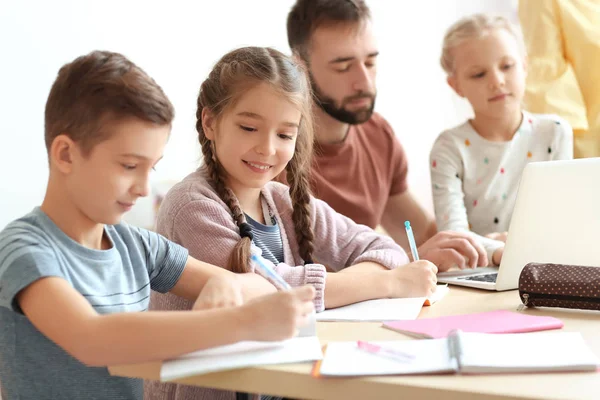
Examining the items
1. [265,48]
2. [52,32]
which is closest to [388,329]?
[265,48]

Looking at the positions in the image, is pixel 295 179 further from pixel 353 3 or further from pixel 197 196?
pixel 353 3

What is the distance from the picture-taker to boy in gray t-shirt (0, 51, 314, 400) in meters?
0.90

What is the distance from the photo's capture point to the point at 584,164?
1.28 metres

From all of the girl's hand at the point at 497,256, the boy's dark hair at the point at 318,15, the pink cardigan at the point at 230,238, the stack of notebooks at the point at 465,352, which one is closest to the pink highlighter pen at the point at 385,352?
the stack of notebooks at the point at 465,352

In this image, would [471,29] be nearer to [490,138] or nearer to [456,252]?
[490,138]

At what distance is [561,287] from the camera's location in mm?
1179

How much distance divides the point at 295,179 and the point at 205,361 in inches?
28.4

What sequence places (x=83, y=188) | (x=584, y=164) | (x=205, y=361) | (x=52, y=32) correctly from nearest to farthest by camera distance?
(x=205, y=361) → (x=83, y=188) → (x=584, y=164) → (x=52, y=32)

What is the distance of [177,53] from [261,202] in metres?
1.40

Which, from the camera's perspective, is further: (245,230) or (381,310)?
(245,230)

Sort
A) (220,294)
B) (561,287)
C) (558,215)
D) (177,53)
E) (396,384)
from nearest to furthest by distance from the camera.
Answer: (396,384)
(220,294)
(561,287)
(558,215)
(177,53)

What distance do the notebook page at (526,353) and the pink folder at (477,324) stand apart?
43mm

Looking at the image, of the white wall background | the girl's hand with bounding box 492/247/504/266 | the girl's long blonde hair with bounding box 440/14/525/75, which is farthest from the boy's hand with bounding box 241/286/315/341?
the girl's long blonde hair with bounding box 440/14/525/75

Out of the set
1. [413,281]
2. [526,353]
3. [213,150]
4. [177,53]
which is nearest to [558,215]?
[413,281]
